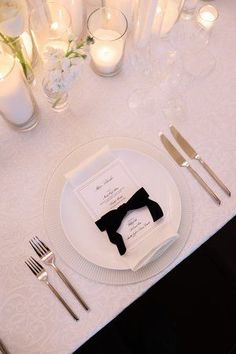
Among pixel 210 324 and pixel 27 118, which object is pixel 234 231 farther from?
pixel 27 118

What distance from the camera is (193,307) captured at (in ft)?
4.44

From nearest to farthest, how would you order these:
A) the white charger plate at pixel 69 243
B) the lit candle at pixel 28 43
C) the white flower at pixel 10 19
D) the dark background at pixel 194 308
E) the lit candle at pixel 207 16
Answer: the white flower at pixel 10 19 → the white charger plate at pixel 69 243 → the lit candle at pixel 28 43 → the lit candle at pixel 207 16 → the dark background at pixel 194 308

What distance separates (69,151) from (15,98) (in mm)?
179

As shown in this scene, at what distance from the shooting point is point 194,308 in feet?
4.43

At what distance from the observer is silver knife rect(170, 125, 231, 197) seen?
77 cm

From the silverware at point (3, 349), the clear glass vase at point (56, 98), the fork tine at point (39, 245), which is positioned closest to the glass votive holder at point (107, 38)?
the clear glass vase at point (56, 98)

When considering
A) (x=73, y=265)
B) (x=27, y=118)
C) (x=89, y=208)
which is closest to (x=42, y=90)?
(x=27, y=118)

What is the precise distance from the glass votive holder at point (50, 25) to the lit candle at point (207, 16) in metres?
0.40

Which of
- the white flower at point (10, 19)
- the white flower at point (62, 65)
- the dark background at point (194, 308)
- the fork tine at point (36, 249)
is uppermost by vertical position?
the white flower at point (10, 19)

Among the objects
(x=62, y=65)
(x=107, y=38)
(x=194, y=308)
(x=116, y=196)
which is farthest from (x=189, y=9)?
(x=194, y=308)

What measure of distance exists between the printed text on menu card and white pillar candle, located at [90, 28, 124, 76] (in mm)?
277

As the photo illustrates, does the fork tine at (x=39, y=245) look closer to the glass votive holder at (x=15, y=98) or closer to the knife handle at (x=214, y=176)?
the glass votive holder at (x=15, y=98)

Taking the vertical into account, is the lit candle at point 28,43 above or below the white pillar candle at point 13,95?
above

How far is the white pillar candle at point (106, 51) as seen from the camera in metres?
0.79
